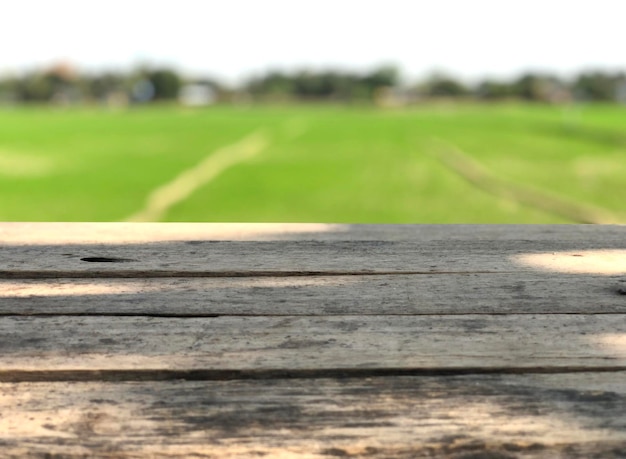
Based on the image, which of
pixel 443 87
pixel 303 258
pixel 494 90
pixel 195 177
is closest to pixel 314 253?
pixel 303 258

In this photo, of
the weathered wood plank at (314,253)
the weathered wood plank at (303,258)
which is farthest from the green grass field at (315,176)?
the weathered wood plank at (303,258)

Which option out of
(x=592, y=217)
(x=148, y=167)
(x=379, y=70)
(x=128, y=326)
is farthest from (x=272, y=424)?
(x=379, y=70)

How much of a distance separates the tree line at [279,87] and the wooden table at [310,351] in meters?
139

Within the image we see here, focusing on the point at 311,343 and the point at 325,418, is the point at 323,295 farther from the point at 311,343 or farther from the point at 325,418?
the point at 325,418

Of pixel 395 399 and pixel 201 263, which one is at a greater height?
pixel 201 263

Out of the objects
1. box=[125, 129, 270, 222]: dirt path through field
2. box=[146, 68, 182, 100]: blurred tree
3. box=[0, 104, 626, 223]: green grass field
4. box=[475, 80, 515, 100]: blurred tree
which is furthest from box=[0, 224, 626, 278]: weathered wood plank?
box=[146, 68, 182, 100]: blurred tree

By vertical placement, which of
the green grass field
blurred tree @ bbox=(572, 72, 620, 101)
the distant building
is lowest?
the green grass field

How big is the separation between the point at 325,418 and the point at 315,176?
2594cm

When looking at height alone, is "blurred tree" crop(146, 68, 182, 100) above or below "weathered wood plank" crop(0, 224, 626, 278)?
above

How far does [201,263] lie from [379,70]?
150m

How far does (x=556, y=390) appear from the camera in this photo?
4.35ft

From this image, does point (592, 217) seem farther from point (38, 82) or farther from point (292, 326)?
point (38, 82)

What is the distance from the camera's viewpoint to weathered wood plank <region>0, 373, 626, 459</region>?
1.19 meters

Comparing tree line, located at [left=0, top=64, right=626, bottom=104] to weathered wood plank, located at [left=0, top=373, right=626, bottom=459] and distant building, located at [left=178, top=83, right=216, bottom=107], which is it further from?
weathered wood plank, located at [left=0, top=373, right=626, bottom=459]
